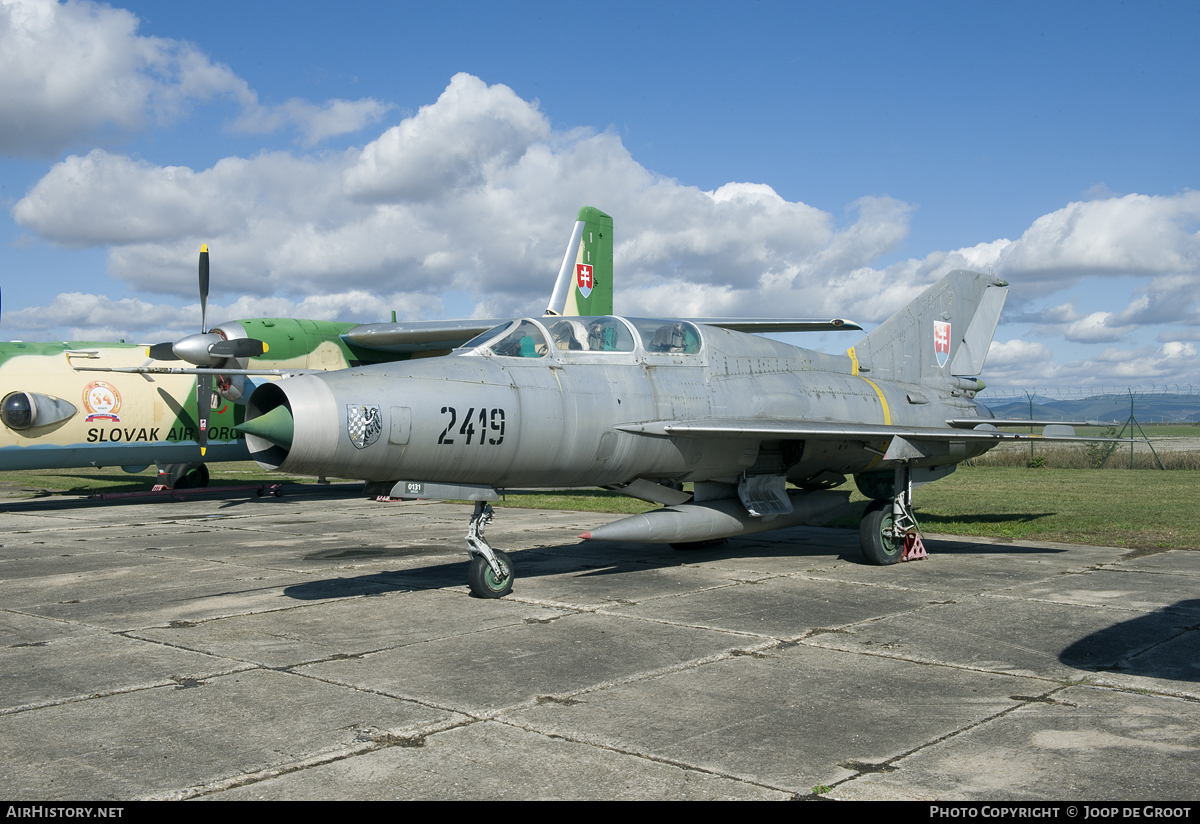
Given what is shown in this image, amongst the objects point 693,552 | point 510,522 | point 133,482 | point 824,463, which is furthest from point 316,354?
point 824,463

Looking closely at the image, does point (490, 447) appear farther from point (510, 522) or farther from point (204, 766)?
point (510, 522)

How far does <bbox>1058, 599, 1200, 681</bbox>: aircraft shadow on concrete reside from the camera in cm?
607

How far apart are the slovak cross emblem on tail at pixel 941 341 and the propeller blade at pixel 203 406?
14065 mm

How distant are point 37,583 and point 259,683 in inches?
213

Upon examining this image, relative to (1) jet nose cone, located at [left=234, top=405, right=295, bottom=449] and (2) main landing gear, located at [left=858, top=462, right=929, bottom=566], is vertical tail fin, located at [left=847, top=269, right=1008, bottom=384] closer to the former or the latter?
(2) main landing gear, located at [left=858, top=462, right=929, bottom=566]

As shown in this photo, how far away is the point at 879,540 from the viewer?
35.3 ft

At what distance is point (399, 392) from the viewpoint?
7.55m

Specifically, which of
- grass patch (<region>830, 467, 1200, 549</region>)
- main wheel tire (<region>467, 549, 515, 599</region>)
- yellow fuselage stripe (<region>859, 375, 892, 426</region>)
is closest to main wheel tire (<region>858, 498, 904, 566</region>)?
yellow fuselage stripe (<region>859, 375, 892, 426</region>)

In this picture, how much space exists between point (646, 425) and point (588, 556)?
2881mm

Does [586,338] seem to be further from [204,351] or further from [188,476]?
[188,476]

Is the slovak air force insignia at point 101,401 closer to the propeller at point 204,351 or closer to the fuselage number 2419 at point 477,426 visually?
the propeller at point 204,351

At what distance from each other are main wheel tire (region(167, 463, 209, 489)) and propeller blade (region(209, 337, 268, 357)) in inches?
216

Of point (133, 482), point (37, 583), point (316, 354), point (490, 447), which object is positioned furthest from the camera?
point (133, 482)

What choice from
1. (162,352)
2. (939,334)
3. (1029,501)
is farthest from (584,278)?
(1029,501)
